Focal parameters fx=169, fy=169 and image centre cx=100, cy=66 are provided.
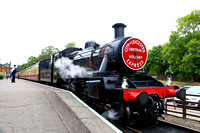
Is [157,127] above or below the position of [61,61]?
below

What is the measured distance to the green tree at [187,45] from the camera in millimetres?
26625

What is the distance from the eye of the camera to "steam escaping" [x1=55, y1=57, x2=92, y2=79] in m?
8.39

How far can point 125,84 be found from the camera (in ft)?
16.1

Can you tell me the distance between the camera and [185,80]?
36.4 m

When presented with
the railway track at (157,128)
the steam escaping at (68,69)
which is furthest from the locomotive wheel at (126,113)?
the steam escaping at (68,69)

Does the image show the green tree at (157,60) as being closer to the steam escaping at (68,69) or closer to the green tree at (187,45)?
the green tree at (187,45)

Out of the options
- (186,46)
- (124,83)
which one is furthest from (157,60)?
(124,83)

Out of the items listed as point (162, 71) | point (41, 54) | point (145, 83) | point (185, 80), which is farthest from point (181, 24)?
point (41, 54)

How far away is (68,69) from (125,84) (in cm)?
543

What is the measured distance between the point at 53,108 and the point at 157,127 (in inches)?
136

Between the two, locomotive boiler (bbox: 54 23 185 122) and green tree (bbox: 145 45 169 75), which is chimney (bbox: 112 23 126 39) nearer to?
locomotive boiler (bbox: 54 23 185 122)

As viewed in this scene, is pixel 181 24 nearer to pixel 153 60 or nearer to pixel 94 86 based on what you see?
pixel 153 60

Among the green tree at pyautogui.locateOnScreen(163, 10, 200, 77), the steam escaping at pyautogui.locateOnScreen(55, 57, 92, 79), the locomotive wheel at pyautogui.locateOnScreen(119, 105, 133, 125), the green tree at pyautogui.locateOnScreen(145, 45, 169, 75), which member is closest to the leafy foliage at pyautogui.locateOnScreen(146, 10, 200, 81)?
the green tree at pyautogui.locateOnScreen(163, 10, 200, 77)

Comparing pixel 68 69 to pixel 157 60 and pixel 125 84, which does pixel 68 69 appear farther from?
pixel 157 60
